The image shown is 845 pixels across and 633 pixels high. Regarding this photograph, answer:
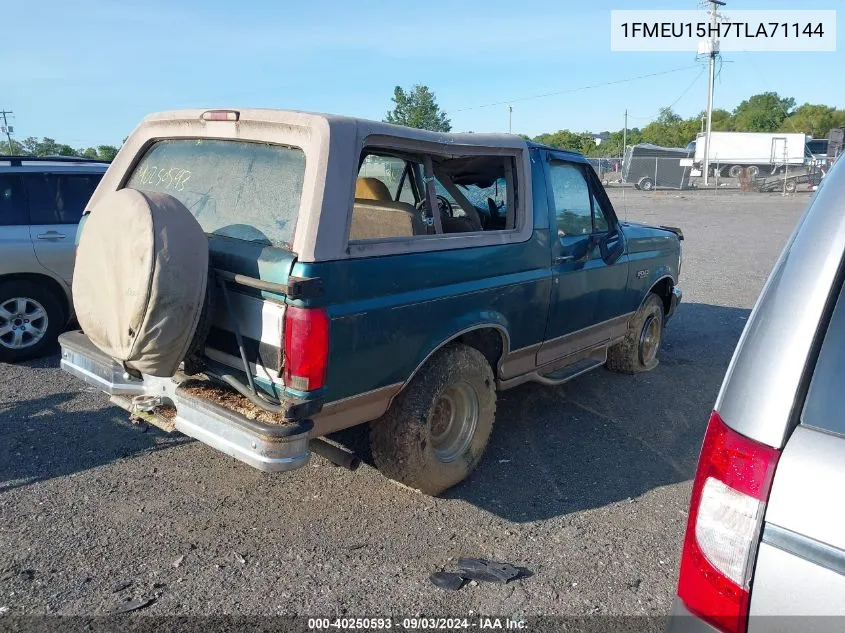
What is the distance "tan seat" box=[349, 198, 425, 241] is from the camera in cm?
373

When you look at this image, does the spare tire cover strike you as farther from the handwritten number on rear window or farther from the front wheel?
the front wheel

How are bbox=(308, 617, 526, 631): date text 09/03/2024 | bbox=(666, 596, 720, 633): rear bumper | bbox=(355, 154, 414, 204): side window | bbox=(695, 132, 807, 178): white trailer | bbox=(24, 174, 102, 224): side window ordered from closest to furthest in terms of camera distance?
bbox=(666, 596, 720, 633): rear bumper → bbox=(308, 617, 526, 631): date text 09/03/2024 → bbox=(355, 154, 414, 204): side window → bbox=(24, 174, 102, 224): side window → bbox=(695, 132, 807, 178): white trailer

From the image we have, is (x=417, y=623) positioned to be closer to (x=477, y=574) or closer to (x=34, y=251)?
(x=477, y=574)

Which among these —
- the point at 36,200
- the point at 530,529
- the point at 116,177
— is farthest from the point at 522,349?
the point at 36,200

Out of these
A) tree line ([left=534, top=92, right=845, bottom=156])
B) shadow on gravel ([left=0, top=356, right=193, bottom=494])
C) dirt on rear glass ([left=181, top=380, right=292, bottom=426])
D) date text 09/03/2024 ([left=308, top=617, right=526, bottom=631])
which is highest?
tree line ([left=534, top=92, right=845, bottom=156])

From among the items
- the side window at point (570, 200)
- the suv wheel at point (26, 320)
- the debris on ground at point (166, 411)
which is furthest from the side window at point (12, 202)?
the side window at point (570, 200)

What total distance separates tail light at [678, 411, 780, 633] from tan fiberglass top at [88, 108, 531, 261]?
74.6 inches

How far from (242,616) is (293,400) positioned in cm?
94

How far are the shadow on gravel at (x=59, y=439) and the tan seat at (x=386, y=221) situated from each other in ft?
6.53

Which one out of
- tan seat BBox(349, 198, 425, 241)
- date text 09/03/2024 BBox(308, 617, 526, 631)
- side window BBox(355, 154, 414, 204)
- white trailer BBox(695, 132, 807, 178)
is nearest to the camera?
→ date text 09/03/2024 BBox(308, 617, 526, 631)

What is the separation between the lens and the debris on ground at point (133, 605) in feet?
9.55

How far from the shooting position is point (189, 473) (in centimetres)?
413

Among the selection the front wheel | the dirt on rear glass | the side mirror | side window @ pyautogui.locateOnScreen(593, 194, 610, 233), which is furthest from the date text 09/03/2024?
the front wheel

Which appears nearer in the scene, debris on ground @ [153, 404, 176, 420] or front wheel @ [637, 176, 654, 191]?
debris on ground @ [153, 404, 176, 420]
